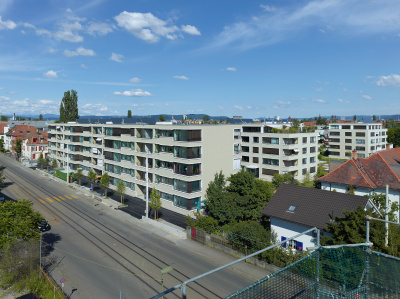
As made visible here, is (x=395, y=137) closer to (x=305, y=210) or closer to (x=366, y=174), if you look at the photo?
(x=366, y=174)

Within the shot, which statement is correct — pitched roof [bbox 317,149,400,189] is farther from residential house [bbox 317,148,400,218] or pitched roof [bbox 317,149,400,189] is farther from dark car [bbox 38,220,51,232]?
dark car [bbox 38,220,51,232]

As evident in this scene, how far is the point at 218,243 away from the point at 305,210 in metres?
9.36

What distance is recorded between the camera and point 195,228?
32438mm

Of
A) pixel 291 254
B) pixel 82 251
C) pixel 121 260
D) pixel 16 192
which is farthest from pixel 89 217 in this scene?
pixel 291 254

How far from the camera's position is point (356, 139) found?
288ft

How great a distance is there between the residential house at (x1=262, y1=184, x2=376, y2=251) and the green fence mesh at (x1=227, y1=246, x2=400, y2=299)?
12.4 meters

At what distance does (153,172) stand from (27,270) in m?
25.5

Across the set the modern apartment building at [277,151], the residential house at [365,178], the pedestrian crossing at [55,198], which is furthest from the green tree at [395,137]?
the pedestrian crossing at [55,198]

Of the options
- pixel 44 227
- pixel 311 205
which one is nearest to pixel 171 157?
pixel 44 227

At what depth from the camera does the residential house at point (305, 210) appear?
86.5 feet

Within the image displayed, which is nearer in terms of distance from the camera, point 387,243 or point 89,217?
point 387,243

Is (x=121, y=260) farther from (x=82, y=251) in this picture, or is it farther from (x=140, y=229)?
(x=140, y=229)

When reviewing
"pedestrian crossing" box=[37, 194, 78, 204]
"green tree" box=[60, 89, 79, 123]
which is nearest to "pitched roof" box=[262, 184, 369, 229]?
"pedestrian crossing" box=[37, 194, 78, 204]

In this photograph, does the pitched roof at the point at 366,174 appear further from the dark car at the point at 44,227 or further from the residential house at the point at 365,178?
the dark car at the point at 44,227
